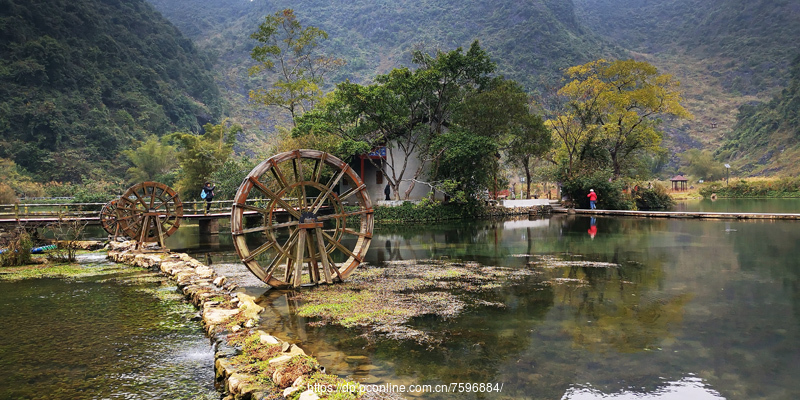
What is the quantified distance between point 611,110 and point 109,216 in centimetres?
2937

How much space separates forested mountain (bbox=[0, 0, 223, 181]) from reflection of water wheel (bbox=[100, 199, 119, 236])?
24869 mm

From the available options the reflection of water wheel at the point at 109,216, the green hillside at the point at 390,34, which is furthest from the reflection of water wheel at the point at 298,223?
the green hillside at the point at 390,34

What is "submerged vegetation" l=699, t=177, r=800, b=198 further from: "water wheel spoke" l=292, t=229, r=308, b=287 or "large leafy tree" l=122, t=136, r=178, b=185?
"large leafy tree" l=122, t=136, r=178, b=185

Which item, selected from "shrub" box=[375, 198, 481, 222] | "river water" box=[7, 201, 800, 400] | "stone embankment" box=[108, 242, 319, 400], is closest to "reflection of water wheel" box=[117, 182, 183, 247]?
"stone embankment" box=[108, 242, 319, 400]

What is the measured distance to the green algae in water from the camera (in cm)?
521

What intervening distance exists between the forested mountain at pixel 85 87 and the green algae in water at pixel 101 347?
1410 inches

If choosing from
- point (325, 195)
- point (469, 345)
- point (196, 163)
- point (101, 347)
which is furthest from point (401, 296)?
point (196, 163)

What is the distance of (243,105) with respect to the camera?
239ft

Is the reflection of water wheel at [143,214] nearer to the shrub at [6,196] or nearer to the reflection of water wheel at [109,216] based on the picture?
the reflection of water wheel at [109,216]

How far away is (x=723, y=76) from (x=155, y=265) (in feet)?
357

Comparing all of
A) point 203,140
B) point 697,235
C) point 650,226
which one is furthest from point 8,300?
point 203,140

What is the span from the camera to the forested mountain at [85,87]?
4075 centimetres

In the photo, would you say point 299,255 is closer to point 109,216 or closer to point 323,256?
point 323,256

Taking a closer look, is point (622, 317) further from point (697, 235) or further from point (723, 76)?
point (723, 76)
